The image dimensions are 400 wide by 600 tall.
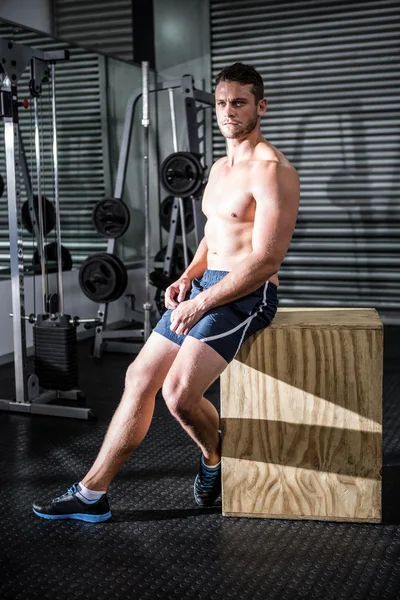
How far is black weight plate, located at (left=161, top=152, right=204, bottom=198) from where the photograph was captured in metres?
4.70

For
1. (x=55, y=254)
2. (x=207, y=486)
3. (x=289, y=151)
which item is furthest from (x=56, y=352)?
(x=289, y=151)

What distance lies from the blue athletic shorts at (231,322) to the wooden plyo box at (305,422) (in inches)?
2.0

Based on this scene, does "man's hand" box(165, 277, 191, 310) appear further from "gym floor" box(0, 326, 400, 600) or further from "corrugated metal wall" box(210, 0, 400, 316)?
"corrugated metal wall" box(210, 0, 400, 316)

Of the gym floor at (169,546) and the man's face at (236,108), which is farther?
the man's face at (236,108)

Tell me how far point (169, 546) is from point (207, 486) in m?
0.32

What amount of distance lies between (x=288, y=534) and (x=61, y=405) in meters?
1.78

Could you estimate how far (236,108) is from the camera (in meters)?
2.32

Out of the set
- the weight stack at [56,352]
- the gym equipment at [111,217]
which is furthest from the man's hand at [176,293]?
the gym equipment at [111,217]

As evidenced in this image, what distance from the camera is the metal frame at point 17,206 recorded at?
3445mm

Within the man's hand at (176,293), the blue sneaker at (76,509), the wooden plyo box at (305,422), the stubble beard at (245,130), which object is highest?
the stubble beard at (245,130)

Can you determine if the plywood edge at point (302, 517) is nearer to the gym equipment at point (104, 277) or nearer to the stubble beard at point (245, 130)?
the stubble beard at point (245, 130)

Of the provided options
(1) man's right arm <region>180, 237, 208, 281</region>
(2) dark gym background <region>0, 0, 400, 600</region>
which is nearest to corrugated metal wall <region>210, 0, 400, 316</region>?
(2) dark gym background <region>0, 0, 400, 600</region>

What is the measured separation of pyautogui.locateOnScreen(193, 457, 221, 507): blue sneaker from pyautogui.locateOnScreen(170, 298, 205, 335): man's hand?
51 centimetres

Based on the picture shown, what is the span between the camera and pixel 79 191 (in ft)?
18.5
